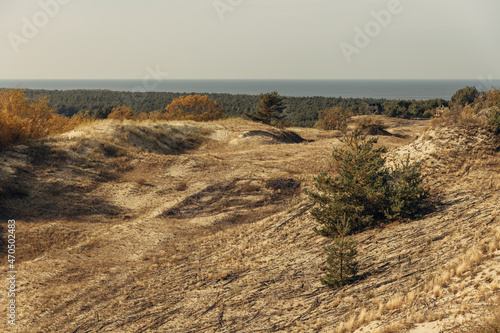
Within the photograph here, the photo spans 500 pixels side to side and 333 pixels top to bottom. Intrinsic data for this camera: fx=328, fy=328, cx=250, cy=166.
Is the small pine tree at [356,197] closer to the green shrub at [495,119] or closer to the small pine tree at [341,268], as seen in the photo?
the small pine tree at [341,268]

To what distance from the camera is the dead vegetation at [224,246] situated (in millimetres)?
7824

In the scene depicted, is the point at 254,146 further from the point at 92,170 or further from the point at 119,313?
the point at 119,313

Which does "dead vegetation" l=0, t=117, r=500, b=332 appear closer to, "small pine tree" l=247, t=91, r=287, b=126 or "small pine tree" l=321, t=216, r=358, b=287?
"small pine tree" l=321, t=216, r=358, b=287

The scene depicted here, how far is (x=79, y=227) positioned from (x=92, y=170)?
8.24 meters

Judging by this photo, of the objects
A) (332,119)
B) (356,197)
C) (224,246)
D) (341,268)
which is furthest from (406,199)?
(332,119)

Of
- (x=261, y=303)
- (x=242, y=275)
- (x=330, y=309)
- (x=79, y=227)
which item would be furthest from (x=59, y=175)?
(x=330, y=309)

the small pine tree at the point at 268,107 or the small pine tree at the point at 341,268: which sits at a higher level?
the small pine tree at the point at 268,107

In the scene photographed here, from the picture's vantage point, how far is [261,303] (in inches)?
369

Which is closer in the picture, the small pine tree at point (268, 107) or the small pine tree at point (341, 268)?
the small pine tree at point (341, 268)

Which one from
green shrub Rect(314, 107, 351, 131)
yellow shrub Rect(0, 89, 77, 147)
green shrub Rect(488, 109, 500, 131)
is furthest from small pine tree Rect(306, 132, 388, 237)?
green shrub Rect(314, 107, 351, 131)

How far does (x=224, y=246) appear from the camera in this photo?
583 inches

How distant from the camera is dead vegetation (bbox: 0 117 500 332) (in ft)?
25.7

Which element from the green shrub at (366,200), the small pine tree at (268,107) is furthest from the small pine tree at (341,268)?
the small pine tree at (268,107)

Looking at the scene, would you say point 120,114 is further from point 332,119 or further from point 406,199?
point 406,199
